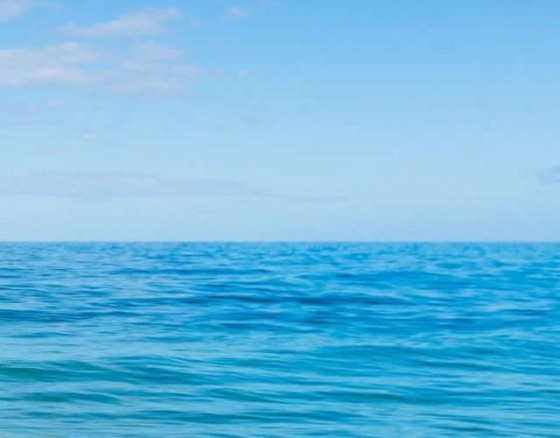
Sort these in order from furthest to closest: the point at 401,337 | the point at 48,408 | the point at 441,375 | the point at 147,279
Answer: the point at 147,279 → the point at 401,337 → the point at 441,375 → the point at 48,408

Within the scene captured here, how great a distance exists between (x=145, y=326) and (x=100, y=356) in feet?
14.2

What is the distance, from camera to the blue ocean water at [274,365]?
1044 centimetres

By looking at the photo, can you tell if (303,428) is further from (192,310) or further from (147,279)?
(147,279)

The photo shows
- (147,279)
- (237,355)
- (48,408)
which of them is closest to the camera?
(48,408)

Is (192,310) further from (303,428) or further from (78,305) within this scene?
(303,428)

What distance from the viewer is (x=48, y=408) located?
35.0 feet

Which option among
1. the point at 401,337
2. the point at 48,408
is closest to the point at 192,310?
the point at 401,337

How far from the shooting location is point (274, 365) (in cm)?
1407

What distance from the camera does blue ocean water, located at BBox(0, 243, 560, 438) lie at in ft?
34.2

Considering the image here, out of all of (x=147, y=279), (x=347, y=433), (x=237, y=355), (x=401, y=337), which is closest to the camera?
(x=347, y=433)

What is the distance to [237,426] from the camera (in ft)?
33.5

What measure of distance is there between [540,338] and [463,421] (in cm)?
798

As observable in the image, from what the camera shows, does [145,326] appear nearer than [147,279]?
Yes

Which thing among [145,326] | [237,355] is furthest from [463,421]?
[145,326]
